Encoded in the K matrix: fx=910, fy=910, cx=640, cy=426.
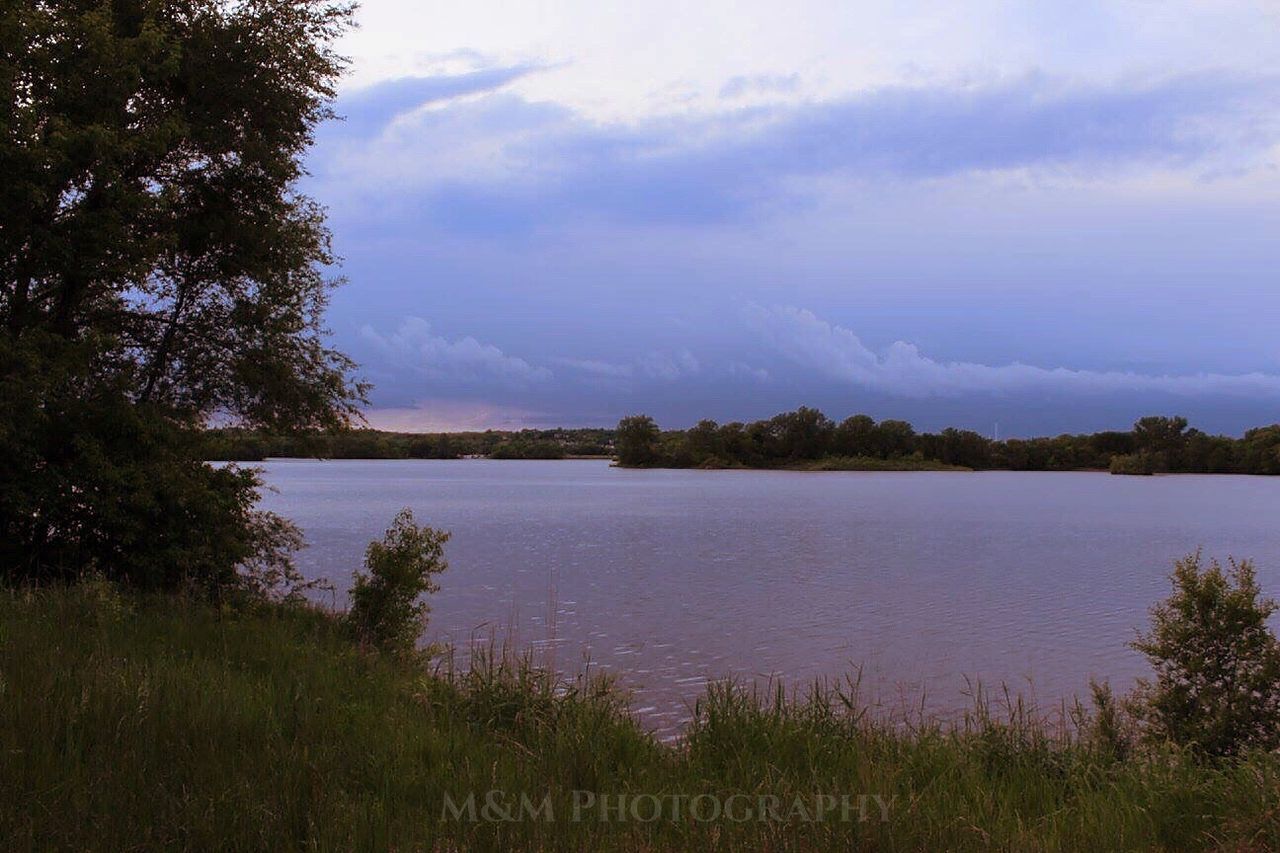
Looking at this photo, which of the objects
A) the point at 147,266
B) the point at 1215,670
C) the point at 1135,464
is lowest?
the point at 1215,670

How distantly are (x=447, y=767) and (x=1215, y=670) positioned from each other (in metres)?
10.3

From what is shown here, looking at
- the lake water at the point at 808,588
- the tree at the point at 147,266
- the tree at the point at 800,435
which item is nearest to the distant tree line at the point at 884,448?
the tree at the point at 800,435

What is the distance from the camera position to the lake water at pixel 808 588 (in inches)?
720

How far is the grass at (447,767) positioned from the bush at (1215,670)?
2.79 ft

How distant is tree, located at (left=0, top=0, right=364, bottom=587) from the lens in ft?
44.8

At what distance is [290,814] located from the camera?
471 cm

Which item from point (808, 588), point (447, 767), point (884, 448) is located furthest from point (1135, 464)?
point (447, 767)

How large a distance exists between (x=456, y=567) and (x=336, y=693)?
25.1 meters

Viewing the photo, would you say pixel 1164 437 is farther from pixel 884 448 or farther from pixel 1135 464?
pixel 884 448

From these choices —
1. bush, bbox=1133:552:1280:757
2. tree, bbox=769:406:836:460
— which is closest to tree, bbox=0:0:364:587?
bush, bbox=1133:552:1280:757

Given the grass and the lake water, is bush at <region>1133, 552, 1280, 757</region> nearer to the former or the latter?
the grass

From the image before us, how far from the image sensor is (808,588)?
29.5 meters

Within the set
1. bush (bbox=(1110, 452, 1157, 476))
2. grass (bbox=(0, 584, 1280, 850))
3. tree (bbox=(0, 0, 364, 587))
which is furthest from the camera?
bush (bbox=(1110, 452, 1157, 476))

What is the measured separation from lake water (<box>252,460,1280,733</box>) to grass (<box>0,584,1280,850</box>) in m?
5.08
